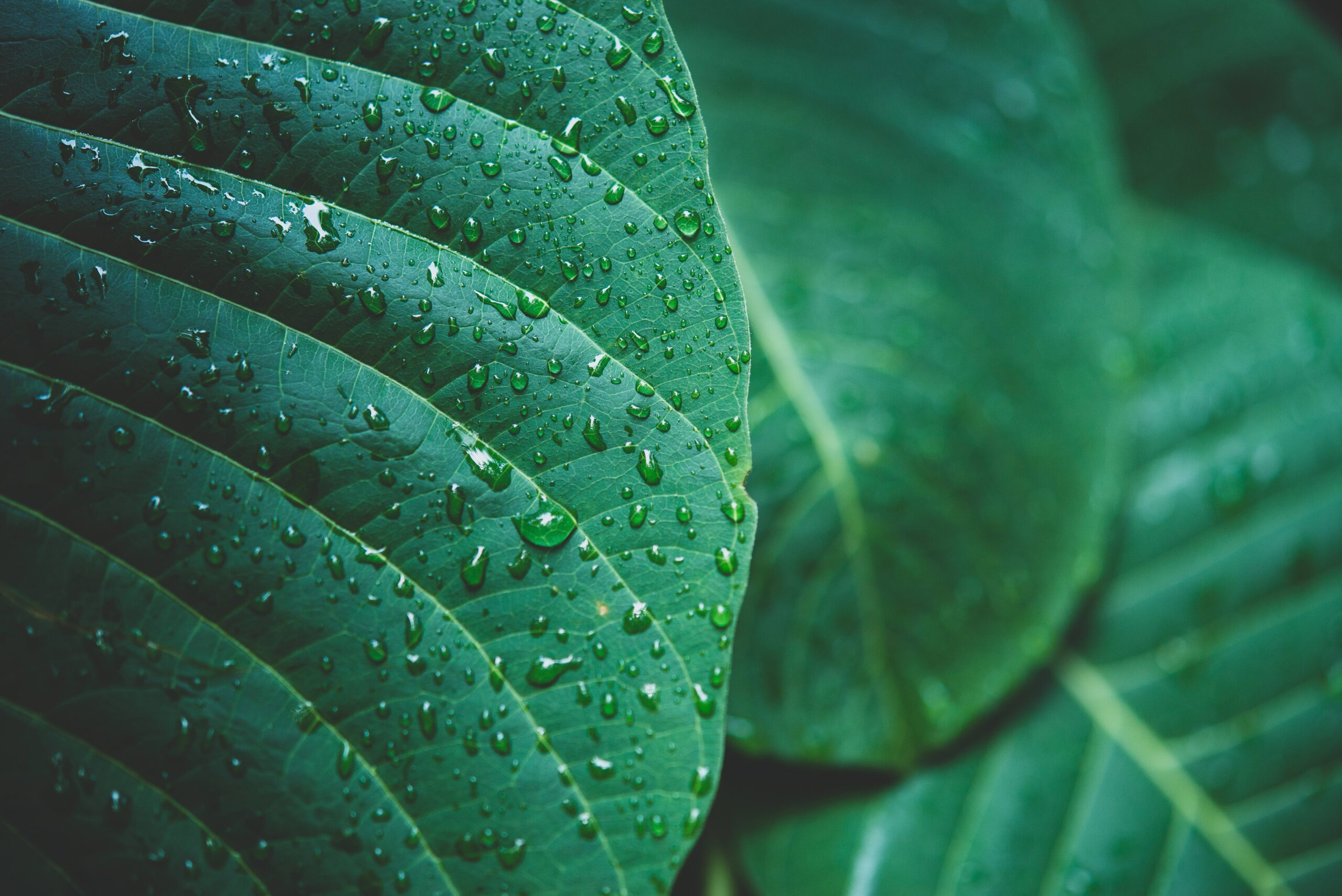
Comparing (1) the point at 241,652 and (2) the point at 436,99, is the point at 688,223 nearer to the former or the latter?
(2) the point at 436,99

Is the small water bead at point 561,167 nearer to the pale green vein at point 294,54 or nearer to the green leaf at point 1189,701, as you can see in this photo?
the pale green vein at point 294,54

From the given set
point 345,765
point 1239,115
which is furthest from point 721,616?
point 1239,115

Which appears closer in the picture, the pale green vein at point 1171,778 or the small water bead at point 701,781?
the small water bead at point 701,781

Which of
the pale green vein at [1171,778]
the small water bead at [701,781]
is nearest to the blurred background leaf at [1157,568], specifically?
the pale green vein at [1171,778]

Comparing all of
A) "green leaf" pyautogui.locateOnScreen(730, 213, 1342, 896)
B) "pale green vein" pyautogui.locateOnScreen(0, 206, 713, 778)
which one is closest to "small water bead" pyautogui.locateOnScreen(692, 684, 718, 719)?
"pale green vein" pyautogui.locateOnScreen(0, 206, 713, 778)

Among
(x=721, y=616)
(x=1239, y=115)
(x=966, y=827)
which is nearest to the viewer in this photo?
(x=721, y=616)

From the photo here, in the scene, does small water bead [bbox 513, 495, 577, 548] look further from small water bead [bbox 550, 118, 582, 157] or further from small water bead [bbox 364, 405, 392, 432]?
small water bead [bbox 550, 118, 582, 157]
